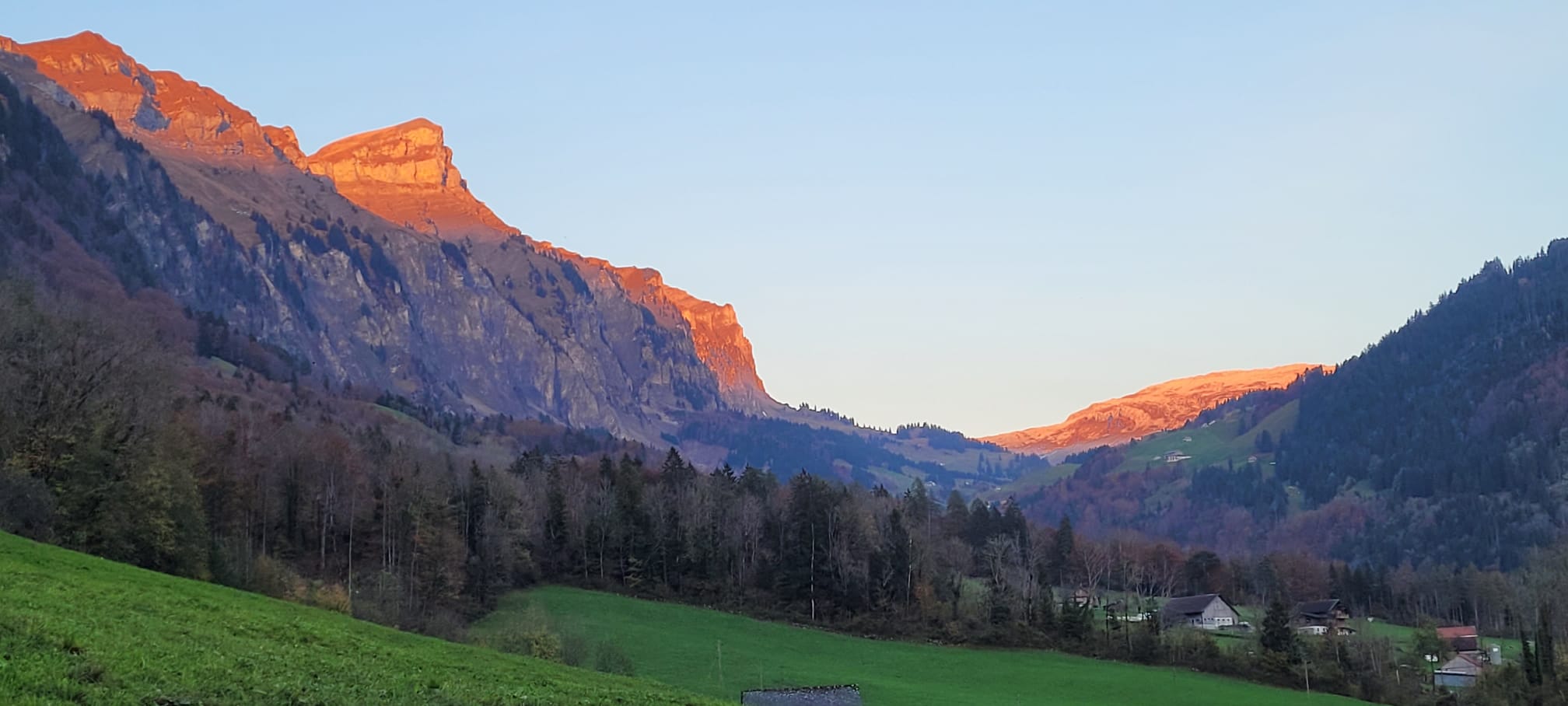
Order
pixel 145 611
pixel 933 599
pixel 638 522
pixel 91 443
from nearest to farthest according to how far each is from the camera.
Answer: pixel 145 611
pixel 91 443
pixel 933 599
pixel 638 522

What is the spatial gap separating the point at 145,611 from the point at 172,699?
17.2 m

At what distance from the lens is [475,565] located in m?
114

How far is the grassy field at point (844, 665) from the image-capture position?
290 ft

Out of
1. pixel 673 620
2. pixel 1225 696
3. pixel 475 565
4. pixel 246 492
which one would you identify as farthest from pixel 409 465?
pixel 1225 696

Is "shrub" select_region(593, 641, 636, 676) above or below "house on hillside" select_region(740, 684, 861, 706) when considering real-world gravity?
above

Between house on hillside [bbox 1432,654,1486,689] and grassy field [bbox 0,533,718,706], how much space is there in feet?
341

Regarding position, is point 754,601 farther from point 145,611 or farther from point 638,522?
point 145,611

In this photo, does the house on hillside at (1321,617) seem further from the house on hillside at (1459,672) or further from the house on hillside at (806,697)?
the house on hillside at (806,697)

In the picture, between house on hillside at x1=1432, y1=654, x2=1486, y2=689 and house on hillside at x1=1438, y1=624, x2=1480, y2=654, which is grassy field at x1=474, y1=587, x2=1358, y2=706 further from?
house on hillside at x1=1438, y1=624, x2=1480, y2=654

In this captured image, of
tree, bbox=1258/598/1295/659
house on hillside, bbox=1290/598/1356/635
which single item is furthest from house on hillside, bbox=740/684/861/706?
house on hillside, bbox=1290/598/1356/635

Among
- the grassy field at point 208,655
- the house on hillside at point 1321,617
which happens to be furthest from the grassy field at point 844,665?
the house on hillside at point 1321,617

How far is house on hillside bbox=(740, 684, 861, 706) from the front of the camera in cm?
7012

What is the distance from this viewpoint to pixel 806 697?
72.1 metres

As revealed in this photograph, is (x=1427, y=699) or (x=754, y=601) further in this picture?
(x=754, y=601)
